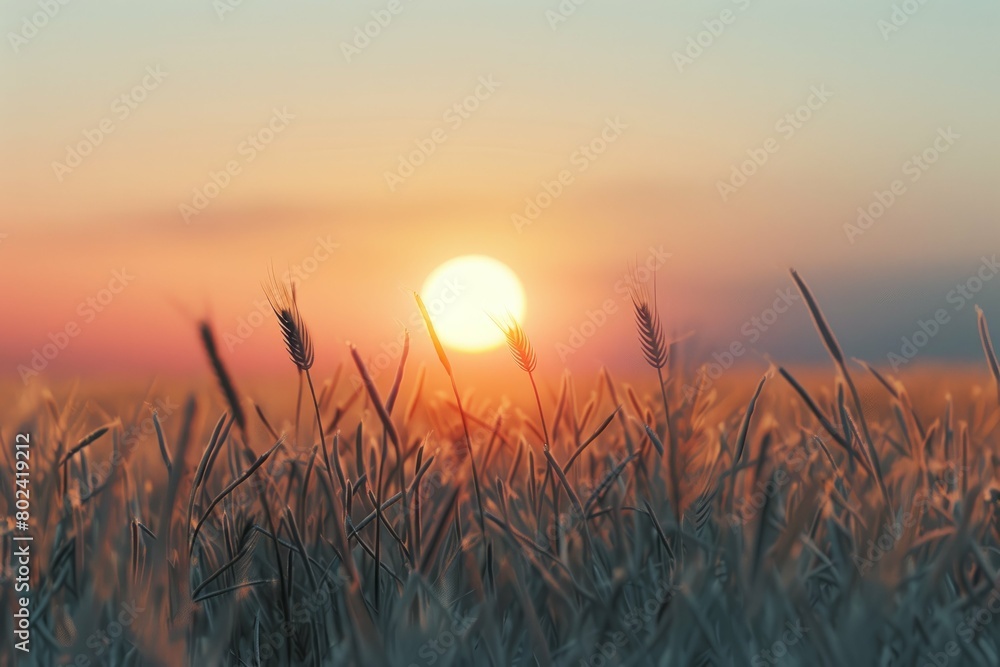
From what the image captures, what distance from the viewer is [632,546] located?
138cm

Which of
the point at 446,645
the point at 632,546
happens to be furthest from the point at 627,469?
the point at 446,645

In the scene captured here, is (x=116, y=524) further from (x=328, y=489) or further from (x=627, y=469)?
(x=627, y=469)

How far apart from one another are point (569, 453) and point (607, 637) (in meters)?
0.79

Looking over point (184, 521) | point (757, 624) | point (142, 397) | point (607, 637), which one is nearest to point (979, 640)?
point (757, 624)

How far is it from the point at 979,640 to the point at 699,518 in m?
0.39

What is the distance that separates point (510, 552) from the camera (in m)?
1.21

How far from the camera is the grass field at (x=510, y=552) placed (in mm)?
1010

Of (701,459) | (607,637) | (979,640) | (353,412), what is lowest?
(979,640)

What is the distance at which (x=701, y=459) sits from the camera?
5.47 ft

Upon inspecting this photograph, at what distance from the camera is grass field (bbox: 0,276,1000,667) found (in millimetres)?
1010

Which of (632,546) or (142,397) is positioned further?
(142,397)

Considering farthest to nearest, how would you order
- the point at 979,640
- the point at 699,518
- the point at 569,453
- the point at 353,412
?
the point at 353,412 → the point at 569,453 → the point at 699,518 → the point at 979,640

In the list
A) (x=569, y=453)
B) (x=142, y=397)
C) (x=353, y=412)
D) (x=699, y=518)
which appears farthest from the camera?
(x=353, y=412)

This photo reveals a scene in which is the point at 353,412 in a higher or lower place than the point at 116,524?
higher
